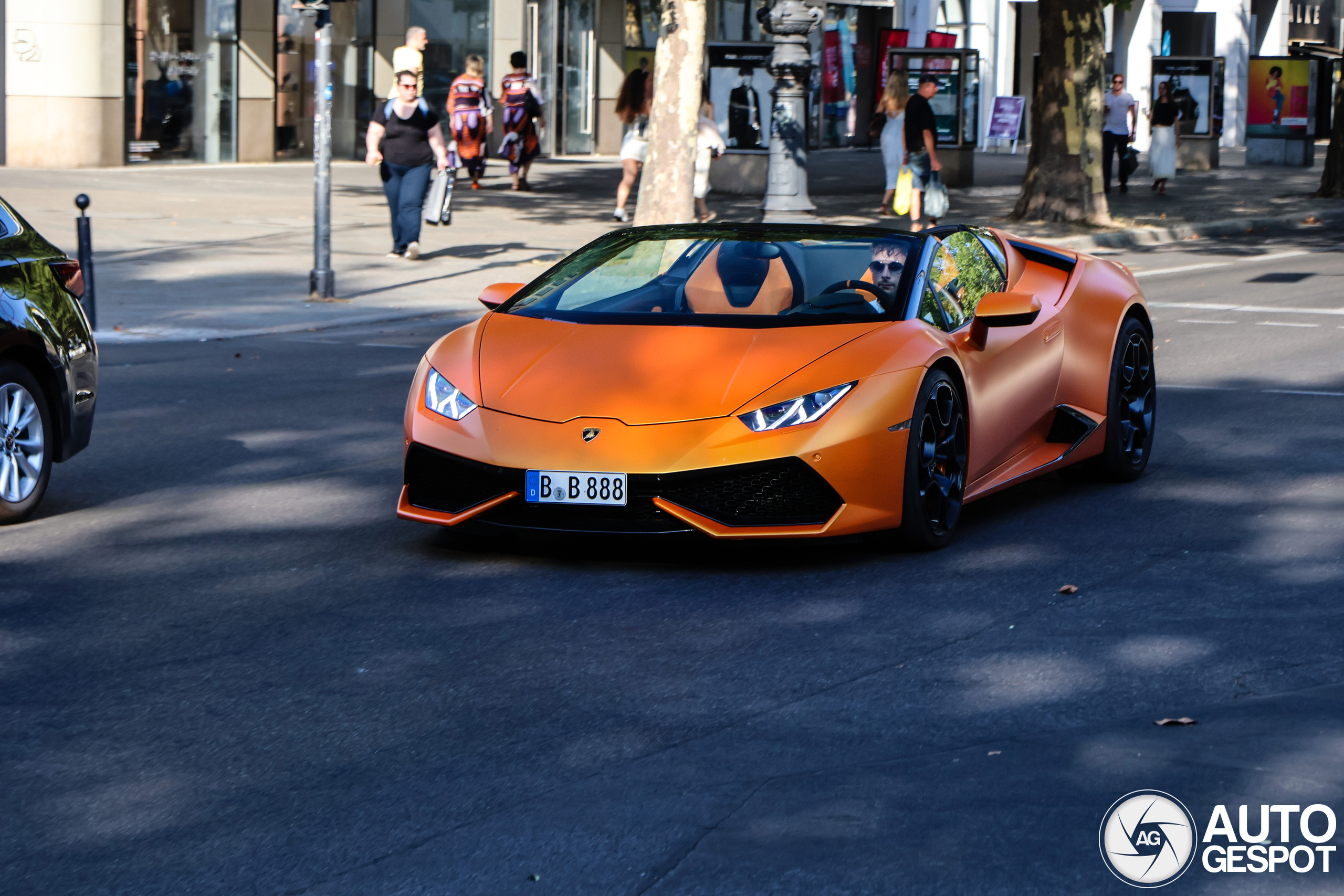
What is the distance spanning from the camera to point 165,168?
98.9 feet

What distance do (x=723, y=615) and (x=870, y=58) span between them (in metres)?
48.0

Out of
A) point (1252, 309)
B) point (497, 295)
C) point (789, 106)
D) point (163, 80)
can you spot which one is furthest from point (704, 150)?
point (497, 295)

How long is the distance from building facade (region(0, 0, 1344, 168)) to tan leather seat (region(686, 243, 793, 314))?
360 inches

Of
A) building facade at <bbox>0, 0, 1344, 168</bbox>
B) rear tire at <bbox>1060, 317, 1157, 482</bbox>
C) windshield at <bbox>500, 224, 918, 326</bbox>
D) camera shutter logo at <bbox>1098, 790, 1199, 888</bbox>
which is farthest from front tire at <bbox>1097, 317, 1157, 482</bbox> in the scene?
building facade at <bbox>0, 0, 1344, 168</bbox>

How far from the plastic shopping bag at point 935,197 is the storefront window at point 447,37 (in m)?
17.4

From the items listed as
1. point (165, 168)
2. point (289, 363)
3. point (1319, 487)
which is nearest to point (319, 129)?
point (289, 363)

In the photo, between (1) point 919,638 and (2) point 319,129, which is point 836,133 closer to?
(2) point 319,129

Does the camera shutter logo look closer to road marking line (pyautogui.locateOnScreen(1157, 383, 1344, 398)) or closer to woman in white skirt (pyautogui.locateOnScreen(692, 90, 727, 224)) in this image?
road marking line (pyautogui.locateOnScreen(1157, 383, 1344, 398))

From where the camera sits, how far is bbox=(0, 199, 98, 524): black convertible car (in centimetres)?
729

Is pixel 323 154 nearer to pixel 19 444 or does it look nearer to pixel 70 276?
pixel 70 276

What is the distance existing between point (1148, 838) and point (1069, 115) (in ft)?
71.6

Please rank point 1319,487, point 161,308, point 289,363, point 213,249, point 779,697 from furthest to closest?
point 213,249, point 161,308, point 289,363, point 1319,487, point 779,697

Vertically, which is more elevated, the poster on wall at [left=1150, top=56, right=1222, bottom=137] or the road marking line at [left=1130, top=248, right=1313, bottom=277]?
the poster on wall at [left=1150, top=56, right=1222, bottom=137]

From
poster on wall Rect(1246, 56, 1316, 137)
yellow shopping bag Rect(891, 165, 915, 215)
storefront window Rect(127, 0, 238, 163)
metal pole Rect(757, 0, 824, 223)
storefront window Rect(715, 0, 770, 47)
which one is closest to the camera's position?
yellow shopping bag Rect(891, 165, 915, 215)
